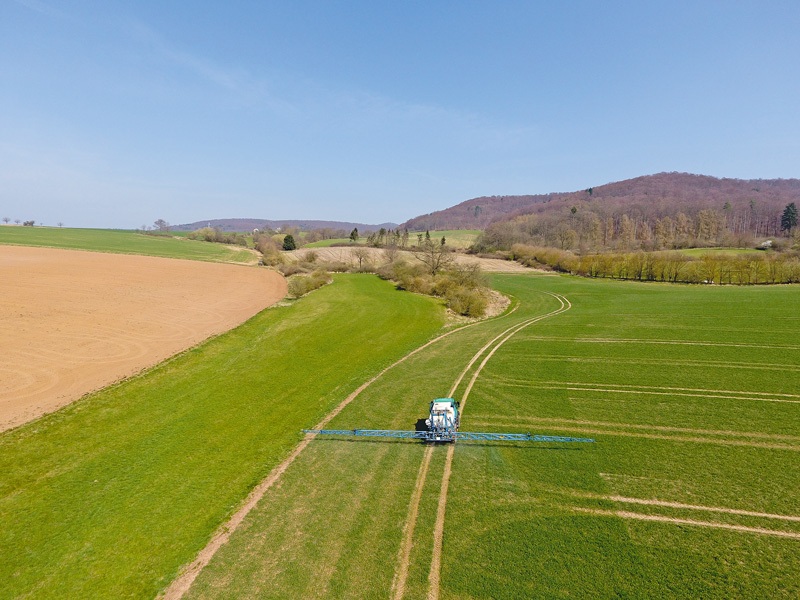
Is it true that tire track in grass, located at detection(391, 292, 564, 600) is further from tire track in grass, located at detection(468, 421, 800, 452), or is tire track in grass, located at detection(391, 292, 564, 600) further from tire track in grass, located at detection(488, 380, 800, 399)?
tire track in grass, located at detection(488, 380, 800, 399)

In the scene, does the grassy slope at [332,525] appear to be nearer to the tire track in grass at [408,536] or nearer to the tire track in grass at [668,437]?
the tire track in grass at [408,536]

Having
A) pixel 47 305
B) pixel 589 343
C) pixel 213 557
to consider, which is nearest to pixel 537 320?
pixel 589 343

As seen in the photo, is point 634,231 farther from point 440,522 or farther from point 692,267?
point 440,522

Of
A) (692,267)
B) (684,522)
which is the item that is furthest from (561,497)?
(692,267)

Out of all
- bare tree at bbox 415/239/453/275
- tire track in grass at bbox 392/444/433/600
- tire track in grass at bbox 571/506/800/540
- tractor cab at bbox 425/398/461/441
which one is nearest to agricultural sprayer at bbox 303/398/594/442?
tractor cab at bbox 425/398/461/441

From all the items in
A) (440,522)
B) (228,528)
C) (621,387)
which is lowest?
(228,528)

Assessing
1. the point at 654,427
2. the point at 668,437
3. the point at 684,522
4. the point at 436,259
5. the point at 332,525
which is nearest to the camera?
the point at 684,522

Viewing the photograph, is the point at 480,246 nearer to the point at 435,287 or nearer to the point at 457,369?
the point at 435,287
